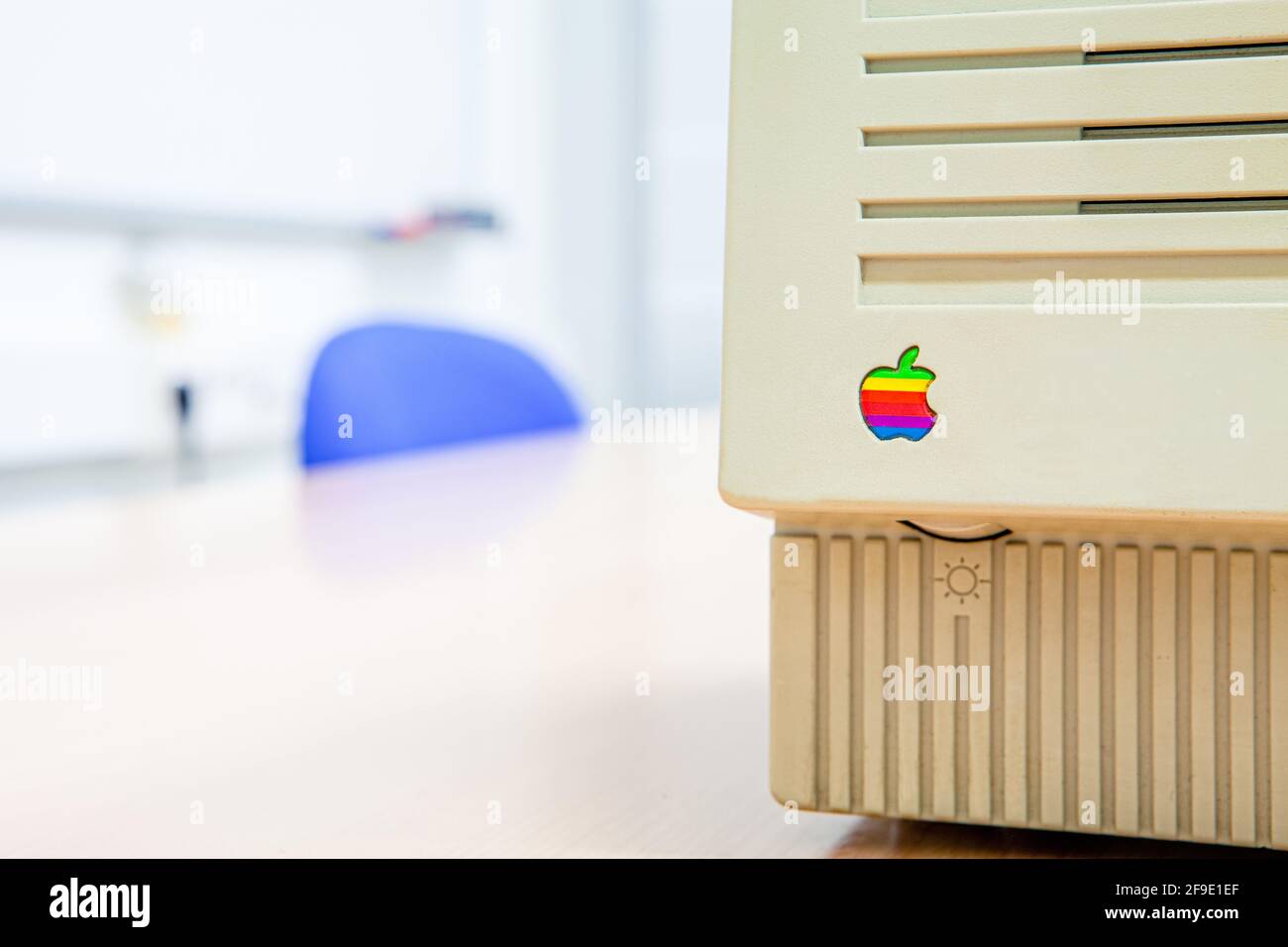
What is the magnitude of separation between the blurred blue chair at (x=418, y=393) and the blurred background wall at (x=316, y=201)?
108mm

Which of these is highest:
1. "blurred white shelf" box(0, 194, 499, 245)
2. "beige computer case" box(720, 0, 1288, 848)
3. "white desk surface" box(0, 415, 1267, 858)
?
"blurred white shelf" box(0, 194, 499, 245)

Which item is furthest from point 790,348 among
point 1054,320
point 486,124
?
point 486,124

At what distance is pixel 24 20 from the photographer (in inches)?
82.7

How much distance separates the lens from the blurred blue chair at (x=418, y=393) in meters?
1.41

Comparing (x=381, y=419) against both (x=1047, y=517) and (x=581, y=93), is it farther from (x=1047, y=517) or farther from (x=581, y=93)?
(x=581, y=93)

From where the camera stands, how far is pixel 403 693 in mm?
491

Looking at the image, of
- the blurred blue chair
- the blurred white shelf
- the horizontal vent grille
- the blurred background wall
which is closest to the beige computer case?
the horizontal vent grille

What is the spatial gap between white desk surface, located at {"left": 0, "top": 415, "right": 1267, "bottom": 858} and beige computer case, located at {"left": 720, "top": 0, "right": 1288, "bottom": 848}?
0.12 ft

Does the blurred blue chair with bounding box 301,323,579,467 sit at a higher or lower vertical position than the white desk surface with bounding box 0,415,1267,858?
higher

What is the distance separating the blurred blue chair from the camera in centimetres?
141

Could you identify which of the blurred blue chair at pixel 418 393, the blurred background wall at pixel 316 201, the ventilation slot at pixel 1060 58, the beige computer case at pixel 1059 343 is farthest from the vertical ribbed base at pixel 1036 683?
the blurred background wall at pixel 316 201

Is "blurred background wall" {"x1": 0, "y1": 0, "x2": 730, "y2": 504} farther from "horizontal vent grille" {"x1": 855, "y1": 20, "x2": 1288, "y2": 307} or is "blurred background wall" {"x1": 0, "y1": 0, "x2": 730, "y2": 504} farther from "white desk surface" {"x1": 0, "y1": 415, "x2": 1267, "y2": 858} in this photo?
"horizontal vent grille" {"x1": 855, "y1": 20, "x2": 1288, "y2": 307}

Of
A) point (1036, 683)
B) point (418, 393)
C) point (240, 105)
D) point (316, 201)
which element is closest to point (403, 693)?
point (1036, 683)
